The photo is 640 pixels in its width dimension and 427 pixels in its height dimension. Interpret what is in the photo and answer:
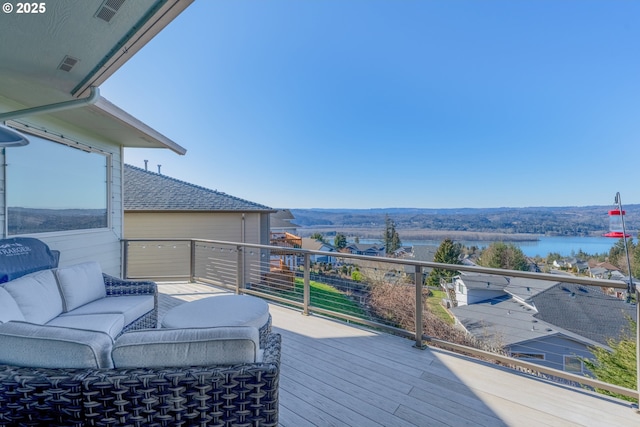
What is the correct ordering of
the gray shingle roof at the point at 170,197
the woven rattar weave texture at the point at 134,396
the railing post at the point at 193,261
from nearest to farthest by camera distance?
1. the woven rattar weave texture at the point at 134,396
2. the railing post at the point at 193,261
3. the gray shingle roof at the point at 170,197

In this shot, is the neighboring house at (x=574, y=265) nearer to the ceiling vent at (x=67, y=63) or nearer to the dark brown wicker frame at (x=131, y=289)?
the dark brown wicker frame at (x=131, y=289)

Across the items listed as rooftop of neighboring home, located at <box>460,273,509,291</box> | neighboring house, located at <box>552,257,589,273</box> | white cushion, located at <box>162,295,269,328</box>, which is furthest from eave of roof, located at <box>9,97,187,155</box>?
neighboring house, located at <box>552,257,589,273</box>

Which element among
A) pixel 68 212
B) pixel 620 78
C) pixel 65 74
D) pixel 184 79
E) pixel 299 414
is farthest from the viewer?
pixel 620 78

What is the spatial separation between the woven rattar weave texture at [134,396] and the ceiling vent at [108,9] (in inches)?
85.0

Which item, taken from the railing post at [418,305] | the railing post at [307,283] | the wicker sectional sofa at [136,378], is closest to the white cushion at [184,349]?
the wicker sectional sofa at [136,378]

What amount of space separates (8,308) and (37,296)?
0.40 m

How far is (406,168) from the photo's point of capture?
2245 cm

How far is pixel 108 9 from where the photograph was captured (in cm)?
186

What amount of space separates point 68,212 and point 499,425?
579 centimetres

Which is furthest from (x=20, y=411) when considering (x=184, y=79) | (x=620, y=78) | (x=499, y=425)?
(x=620, y=78)

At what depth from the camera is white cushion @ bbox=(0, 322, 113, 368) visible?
42.6 inches

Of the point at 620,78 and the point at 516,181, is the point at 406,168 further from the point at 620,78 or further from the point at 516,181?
the point at 620,78

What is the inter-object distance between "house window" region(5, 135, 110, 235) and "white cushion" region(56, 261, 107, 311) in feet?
4.17

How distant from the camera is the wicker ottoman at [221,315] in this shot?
2.21 meters
